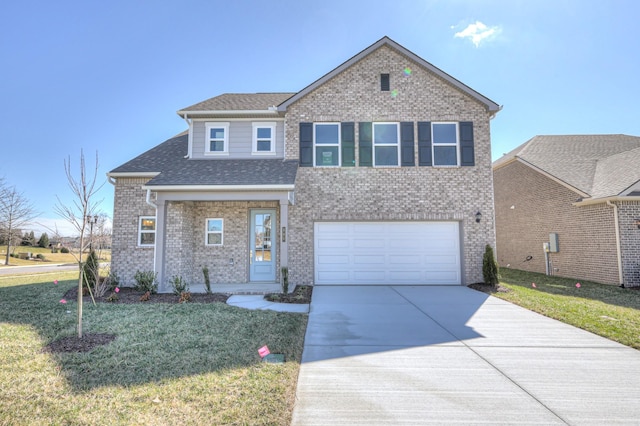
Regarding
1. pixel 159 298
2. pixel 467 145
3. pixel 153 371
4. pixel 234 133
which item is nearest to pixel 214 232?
pixel 159 298

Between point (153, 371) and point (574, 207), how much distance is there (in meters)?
14.5

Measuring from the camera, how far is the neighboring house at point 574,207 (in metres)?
10.1

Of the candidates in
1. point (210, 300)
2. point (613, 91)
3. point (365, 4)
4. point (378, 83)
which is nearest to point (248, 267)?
point (210, 300)

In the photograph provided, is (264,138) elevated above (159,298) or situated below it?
above

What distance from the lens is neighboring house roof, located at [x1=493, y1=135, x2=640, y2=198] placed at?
11.0 meters

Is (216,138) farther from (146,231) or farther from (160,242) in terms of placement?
(160,242)

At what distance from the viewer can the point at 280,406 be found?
287cm

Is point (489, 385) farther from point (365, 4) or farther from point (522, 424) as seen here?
point (365, 4)

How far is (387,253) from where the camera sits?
10281mm

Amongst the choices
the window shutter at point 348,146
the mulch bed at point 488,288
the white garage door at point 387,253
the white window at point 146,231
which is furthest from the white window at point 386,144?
the white window at point 146,231

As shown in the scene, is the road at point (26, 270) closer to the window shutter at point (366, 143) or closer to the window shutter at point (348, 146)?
the window shutter at point (348, 146)

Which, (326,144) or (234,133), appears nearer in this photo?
(326,144)

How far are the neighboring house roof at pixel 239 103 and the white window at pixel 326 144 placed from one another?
67.4 inches

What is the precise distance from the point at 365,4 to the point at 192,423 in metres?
11.8
